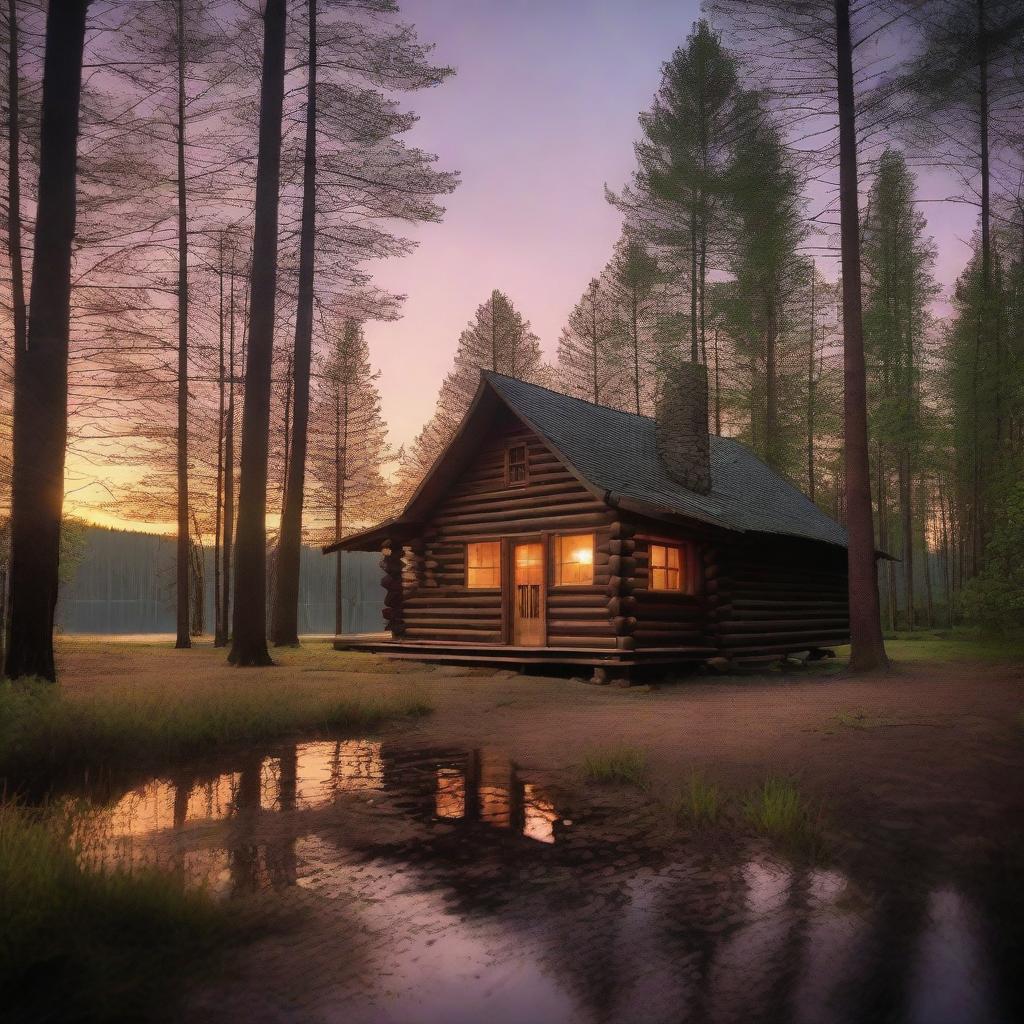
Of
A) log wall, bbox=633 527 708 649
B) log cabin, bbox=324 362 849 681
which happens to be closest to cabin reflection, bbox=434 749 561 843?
log cabin, bbox=324 362 849 681

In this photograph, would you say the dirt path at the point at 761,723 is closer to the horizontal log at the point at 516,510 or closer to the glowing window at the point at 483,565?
the glowing window at the point at 483,565

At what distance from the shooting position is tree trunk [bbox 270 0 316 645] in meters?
21.9

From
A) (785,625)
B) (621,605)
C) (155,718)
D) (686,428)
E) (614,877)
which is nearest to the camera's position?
(614,877)

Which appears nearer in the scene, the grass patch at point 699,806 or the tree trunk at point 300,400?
the grass patch at point 699,806

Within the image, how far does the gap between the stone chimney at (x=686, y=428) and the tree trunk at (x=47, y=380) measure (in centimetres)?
Result: 1278

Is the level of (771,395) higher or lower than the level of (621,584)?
higher

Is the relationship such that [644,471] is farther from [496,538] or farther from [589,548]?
[496,538]

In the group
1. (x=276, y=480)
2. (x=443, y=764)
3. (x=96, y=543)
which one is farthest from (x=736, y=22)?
(x=96, y=543)

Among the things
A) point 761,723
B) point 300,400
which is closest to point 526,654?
point 761,723

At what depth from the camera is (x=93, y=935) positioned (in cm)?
376

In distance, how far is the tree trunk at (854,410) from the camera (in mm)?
15711

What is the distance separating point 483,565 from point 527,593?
150cm

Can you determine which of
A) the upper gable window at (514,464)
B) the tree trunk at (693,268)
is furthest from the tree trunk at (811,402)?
the upper gable window at (514,464)

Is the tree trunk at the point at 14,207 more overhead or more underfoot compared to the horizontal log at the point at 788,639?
more overhead
